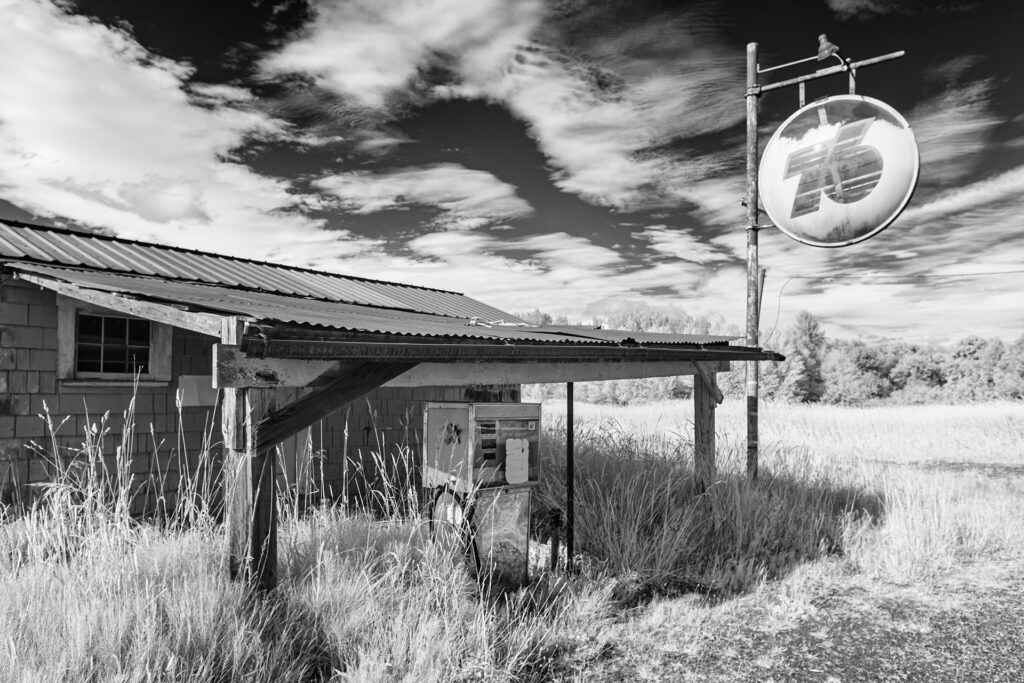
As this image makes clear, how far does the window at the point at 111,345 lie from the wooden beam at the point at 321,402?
5118mm

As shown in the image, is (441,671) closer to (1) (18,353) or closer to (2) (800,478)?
(1) (18,353)

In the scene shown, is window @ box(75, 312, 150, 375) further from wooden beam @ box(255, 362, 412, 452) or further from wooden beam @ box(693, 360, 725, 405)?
wooden beam @ box(693, 360, 725, 405)

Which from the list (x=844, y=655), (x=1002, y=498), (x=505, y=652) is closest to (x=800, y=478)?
(x=1002, y=498)

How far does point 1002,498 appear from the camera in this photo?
9.59 meters

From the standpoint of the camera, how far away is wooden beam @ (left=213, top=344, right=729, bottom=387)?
370 centimetres

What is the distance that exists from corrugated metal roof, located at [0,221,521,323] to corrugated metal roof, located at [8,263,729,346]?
322 mm

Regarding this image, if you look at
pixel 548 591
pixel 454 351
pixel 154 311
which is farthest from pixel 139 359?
pixel 548 591

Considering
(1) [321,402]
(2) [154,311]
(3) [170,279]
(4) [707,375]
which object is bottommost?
(1) [321,402]

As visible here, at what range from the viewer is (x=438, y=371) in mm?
4949

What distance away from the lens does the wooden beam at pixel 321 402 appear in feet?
12.7

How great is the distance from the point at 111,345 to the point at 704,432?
6796 millimetres

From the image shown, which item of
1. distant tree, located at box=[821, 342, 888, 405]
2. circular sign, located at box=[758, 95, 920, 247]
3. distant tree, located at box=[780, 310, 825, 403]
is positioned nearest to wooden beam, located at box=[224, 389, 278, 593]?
circular sign, located at box=[758, 95, 920, 247]

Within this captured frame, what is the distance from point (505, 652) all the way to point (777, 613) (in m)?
2.52

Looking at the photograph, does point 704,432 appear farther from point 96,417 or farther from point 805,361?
point 805,361
